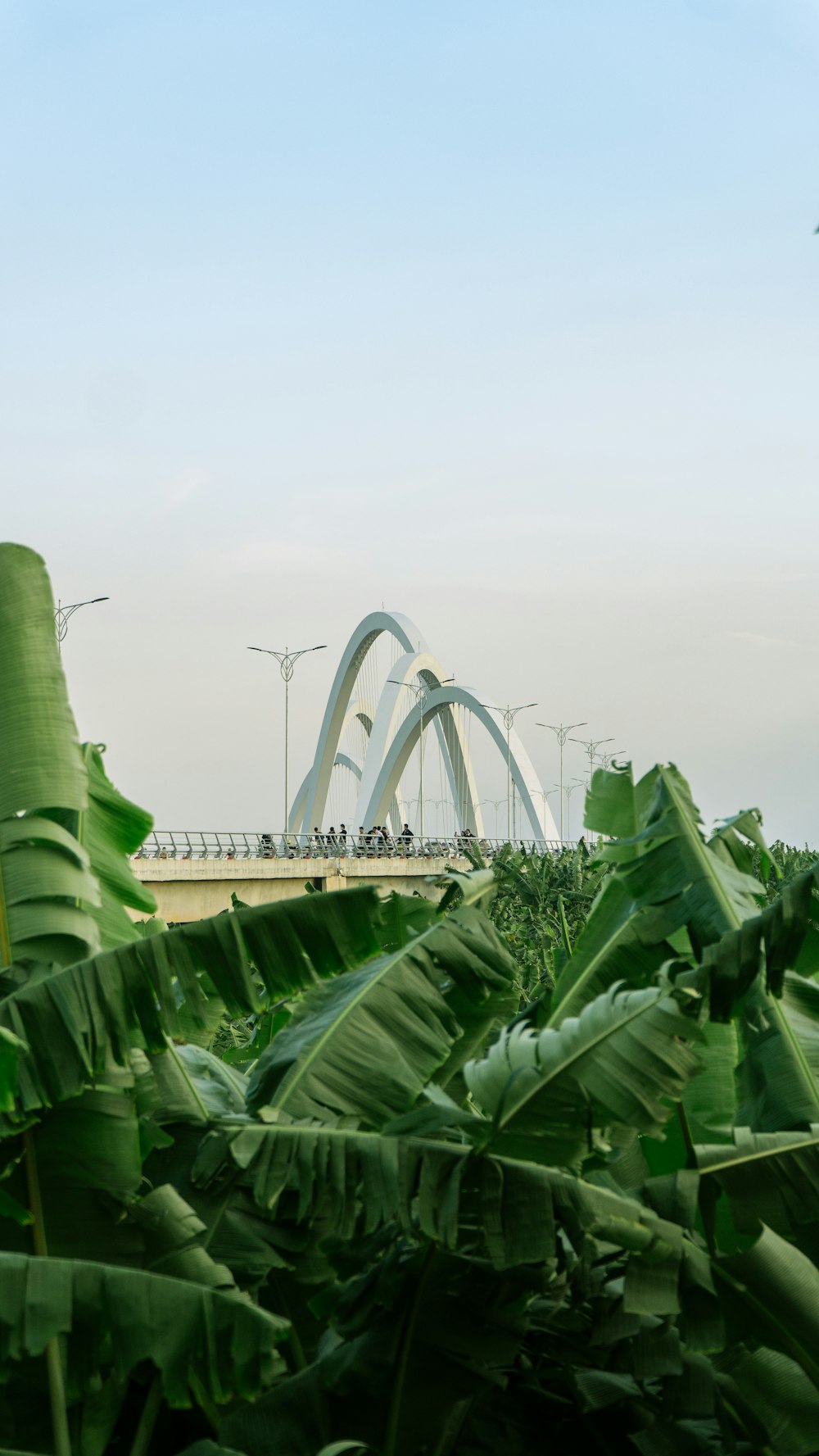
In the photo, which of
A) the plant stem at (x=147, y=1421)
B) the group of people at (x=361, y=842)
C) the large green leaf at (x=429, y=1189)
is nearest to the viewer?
the large green leaf at (x=429, y=1189)

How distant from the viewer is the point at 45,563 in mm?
3393

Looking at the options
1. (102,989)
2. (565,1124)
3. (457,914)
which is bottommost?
(565,1124)

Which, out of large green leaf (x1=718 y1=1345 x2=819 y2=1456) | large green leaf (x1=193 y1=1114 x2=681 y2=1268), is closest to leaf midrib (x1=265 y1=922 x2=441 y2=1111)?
large green leaf (x1=193 y1=1114 x2=681 y2=1268)

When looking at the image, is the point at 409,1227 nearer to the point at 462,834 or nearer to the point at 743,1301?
the point at 743,1301

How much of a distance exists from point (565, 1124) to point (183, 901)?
3631 centimetres

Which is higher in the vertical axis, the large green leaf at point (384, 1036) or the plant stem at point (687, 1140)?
the large green leaf at point (384, 1036)

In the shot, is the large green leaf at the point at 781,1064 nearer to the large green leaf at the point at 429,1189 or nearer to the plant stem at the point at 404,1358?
the large green leaf at the point at 429,1189

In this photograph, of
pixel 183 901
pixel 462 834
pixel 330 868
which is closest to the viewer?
pixel 183 901

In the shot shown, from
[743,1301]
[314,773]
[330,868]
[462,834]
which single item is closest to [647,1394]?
[743,1301]

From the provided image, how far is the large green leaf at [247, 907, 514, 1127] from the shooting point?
3.07 meters

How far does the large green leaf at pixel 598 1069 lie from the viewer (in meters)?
2.57

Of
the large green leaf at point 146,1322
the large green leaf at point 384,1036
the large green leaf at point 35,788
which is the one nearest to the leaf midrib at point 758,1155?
the large green leaf at point 384,1036

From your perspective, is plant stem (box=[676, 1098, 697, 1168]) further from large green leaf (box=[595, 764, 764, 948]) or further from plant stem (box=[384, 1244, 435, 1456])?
plant stem (box=[384, 1244, 435, 1456])

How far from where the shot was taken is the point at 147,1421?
290 cm
